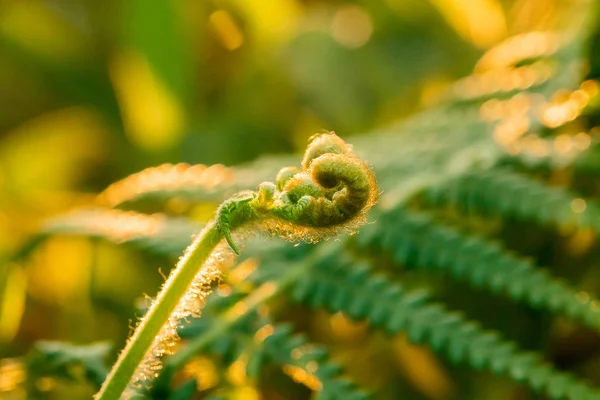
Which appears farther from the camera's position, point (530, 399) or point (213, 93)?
point (213, 93)

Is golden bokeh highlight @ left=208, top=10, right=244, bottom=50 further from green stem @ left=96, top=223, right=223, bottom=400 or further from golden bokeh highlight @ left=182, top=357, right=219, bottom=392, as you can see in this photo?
green stem @ left=96, top=223, right=223, bottom=400

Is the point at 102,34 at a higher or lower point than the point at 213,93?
higher

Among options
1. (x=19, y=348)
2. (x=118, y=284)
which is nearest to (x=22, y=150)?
(x=118, y=284)

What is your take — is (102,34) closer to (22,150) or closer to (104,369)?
(22,150)

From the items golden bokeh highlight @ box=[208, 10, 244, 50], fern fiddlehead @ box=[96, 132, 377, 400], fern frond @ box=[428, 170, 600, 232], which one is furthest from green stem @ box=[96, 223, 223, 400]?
golden bokeh highlight @ box=[208, 10, 244, 50]

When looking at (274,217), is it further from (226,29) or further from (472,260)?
(226,29)

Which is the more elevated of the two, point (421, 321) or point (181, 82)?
point (181, 82)

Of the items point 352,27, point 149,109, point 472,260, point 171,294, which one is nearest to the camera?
point 171,294

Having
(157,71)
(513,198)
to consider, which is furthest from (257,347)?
(157,71)
